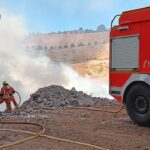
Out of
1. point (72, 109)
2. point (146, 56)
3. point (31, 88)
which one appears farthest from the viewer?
point (31, 88)

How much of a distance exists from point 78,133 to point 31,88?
34.6 m

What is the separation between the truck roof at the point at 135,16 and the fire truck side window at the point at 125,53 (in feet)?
1.37

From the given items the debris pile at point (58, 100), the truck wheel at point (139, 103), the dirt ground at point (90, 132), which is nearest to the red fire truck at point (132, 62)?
the truck wheel at point (139, 103)

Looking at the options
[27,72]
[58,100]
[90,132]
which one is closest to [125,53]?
[90,132]

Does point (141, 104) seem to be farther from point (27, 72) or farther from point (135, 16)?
point (27, 72)

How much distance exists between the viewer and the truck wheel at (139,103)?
1093cm

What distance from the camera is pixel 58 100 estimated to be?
16.8m

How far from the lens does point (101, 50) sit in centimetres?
8456

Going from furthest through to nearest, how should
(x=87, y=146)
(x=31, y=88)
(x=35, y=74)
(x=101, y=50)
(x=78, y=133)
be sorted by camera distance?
(x=101, y=50) → (x=35, y=74) → (x=31, y=88) → (x=78, y=133) → (x=87, y=146)

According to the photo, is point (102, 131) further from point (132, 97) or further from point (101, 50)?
point (101, 50)

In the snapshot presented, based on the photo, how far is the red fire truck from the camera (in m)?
10.8

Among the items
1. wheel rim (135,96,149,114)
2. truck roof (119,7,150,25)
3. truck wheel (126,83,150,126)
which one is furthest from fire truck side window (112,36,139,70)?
wheel rim (135,96,149,114)

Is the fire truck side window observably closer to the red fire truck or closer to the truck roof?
the red fire truck

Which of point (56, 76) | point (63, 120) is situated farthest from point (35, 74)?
point (63, 120)
